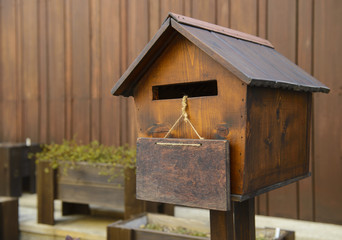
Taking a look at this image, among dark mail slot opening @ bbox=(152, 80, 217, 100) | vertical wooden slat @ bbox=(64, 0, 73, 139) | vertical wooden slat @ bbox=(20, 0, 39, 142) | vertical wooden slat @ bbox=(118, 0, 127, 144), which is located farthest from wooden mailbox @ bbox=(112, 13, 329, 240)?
vertical wooden slat @ bbox=(20, 0, 39, 142)

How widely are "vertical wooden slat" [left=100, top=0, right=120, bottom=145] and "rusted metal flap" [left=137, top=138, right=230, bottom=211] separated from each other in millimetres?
3022

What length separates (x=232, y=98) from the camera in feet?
6.37

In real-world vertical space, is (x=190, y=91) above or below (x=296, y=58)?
below

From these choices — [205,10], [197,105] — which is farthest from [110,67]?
[197,105]

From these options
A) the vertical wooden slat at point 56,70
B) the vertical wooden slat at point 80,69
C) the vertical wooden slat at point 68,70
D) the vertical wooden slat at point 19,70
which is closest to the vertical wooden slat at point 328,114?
the vertical wooden slat at point 80,69

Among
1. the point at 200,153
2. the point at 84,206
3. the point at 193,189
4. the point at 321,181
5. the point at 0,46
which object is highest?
the point at 0,46

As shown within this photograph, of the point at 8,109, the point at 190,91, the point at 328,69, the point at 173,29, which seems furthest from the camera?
the point at 8,109

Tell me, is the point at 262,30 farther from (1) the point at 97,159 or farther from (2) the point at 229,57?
(2) the point at 229,57

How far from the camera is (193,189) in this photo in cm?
197

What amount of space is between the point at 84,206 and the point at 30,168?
122 centimetres

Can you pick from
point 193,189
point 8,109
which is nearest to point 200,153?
point 193,189

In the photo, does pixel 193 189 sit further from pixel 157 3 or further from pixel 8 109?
pixel 8 109

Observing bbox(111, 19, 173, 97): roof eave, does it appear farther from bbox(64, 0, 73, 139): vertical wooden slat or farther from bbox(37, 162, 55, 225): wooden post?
bbox(64, 0, 73, 139): vertical wooden slat

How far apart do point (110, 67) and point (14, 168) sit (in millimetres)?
1725
